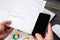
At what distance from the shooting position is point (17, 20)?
1.80ft

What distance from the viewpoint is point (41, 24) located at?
570mm

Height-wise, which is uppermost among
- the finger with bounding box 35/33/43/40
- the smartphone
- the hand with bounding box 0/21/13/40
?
the smartphone

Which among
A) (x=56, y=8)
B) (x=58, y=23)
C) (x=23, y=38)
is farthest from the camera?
(x=56, y=8)

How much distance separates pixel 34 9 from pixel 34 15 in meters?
0.02

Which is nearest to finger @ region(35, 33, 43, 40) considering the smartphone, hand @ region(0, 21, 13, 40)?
the smartphone

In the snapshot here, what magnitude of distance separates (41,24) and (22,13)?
0.28ft

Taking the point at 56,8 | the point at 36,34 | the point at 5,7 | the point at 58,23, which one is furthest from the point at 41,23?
the point at 56,8

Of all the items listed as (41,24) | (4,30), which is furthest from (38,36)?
(4,30)

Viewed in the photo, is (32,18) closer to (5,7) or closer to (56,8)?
→ (5,7)

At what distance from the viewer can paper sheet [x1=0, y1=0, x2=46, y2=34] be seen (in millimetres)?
535

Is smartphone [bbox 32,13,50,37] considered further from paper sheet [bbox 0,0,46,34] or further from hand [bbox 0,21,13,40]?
hand [bbox 0,21,13,40]

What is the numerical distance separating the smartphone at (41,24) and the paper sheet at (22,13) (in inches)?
0.9

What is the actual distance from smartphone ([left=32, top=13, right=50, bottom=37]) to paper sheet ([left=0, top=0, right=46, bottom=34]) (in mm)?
23

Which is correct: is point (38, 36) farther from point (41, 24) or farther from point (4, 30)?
point (4, 30)
